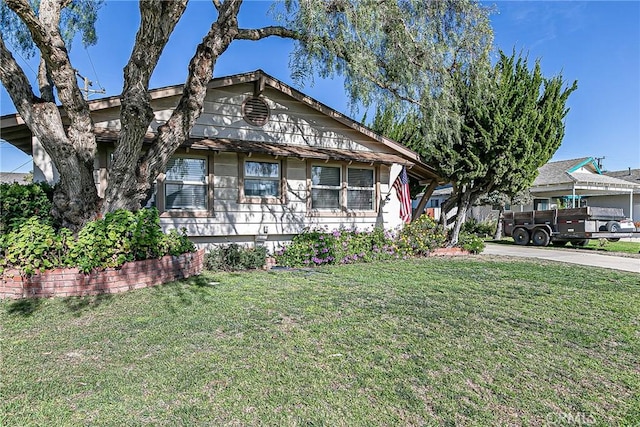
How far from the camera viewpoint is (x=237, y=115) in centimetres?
948

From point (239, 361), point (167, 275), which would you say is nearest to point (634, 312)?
point (239, 361)

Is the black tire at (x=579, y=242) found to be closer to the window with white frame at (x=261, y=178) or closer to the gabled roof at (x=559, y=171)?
the gabled roof at (x=559, y=171)

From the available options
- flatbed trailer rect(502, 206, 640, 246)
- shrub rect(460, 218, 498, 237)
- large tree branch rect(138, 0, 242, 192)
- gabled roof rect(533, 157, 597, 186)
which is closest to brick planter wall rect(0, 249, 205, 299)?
large tree branch rect(138, 0, 242, 192)

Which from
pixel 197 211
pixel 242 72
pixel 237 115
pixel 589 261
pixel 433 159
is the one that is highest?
pixel 242 72

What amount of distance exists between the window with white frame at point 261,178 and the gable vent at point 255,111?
110cm

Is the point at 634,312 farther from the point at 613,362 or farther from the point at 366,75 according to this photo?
the point at 366,75

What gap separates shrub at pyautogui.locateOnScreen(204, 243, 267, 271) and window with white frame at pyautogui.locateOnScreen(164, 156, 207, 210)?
1294 mm

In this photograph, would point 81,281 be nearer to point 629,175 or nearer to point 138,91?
point 138,91

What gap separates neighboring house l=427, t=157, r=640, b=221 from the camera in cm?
2081

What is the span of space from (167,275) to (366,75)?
19.4ft

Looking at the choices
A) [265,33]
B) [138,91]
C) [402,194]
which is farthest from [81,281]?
[402,194]

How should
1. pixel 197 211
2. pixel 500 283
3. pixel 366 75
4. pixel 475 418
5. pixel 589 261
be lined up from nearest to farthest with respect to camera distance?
pixel 475 418 → pixel 500 283 → pixel 366 75 → pixel 197 211 → pixel 589 261

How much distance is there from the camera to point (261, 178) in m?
9.66

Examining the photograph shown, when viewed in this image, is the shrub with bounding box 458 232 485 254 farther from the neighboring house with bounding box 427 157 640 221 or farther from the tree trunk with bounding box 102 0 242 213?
the neighboring house with bounding box 427 157 640 221
